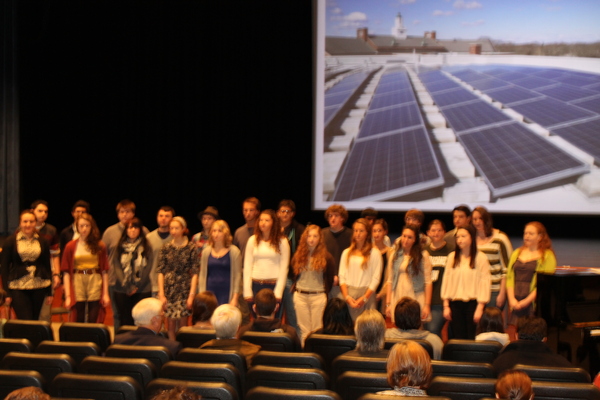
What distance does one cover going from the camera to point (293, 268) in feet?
19.3

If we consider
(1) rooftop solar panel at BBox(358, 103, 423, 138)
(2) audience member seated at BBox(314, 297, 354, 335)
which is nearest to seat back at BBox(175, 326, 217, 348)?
(2) audience member seated at BBox(314, 297, 354, 335)

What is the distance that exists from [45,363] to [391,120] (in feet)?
23.6

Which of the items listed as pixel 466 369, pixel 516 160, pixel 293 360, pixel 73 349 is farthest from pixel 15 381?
pixel 516 160

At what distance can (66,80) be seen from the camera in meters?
11.1

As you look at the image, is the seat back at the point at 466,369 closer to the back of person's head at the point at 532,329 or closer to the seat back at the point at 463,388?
the seat back at the point at 463,388

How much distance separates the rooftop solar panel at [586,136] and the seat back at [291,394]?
24.3 feet

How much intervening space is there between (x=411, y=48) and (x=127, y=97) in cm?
464

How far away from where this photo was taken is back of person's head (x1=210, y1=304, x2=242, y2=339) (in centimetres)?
398

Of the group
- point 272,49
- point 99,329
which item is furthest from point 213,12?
point 99,329

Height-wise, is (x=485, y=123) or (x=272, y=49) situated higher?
(x=272, y=49)

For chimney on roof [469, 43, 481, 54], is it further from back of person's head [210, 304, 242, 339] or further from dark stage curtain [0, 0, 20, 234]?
dark stage curtain [0, 0, 20, 234]

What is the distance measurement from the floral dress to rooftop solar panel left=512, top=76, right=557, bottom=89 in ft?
18.5

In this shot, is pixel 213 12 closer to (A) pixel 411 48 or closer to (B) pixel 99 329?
(A) pixel 411 48

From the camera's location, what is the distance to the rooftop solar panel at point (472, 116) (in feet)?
31.1
